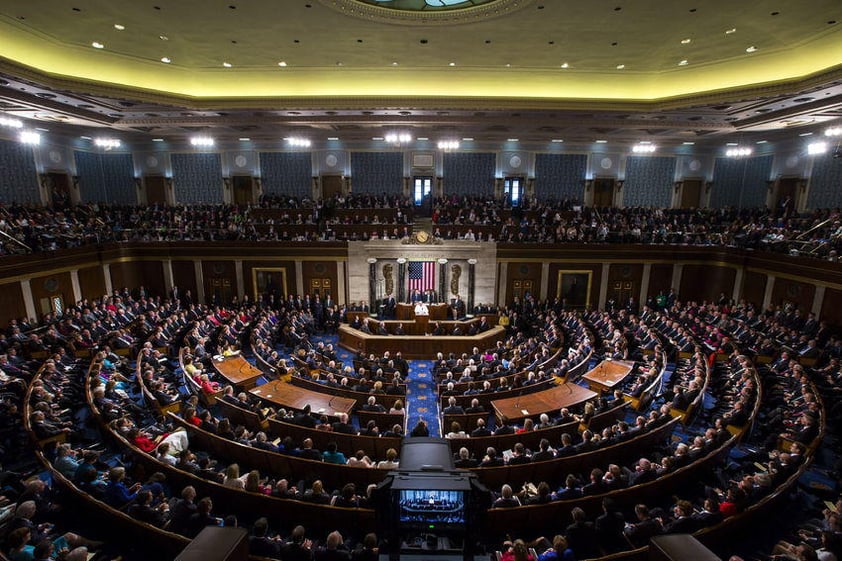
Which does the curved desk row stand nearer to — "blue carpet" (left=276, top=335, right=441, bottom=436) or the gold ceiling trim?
"blue carpet" (left=276, top=335, right=441, bottom=436)

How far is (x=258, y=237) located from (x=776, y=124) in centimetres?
2350

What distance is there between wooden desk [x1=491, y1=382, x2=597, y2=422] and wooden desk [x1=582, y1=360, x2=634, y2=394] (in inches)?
32.7

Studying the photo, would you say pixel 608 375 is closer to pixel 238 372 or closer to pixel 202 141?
pixel 238 372

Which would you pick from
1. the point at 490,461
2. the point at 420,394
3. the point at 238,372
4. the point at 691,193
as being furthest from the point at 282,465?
the point at 691,193

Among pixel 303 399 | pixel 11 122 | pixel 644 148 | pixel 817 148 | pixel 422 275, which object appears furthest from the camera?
pixel 644 148

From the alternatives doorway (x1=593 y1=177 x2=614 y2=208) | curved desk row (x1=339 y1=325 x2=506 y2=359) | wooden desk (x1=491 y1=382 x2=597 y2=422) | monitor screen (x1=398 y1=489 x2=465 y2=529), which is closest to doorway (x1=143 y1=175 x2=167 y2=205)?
curved desk row (x1=339 y1=325 x2=506 y2=359)

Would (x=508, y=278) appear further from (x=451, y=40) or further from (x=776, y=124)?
(x=776, y=124)

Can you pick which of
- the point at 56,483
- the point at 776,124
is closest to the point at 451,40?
the point at 56,483

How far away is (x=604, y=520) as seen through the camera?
5289 millimetres

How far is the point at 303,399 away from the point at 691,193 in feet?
79.8

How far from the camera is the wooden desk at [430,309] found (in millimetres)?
17578

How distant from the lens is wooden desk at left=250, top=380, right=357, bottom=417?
361 inches

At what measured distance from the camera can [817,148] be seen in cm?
1834

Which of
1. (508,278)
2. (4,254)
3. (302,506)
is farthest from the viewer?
(508,278)
